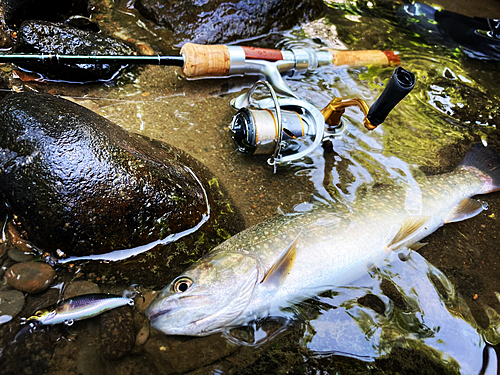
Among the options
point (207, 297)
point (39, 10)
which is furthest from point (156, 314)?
point (39, 10)

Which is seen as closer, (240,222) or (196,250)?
(196,250)

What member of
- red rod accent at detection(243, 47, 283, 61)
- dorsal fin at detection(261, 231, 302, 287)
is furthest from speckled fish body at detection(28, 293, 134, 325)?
red rod accent at detection(243, 47, 283, 61)

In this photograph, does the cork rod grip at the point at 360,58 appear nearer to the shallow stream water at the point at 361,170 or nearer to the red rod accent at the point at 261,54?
the shallow stream water at the point at 361,170

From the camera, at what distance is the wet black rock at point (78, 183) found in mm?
2576

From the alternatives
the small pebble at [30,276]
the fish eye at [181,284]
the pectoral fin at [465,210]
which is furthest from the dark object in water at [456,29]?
the small pebble at [30,276]

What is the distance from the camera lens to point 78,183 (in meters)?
2.58

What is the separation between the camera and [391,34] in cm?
578

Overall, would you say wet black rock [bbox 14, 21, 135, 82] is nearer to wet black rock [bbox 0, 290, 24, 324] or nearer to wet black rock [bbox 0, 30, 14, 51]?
wet black rock [bbox 0, 30, 14, 51]

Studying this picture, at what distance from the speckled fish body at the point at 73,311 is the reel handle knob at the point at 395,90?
98.8 inches

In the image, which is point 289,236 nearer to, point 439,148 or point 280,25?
point 439,148

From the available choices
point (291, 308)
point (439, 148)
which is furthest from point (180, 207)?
point (439, 148)

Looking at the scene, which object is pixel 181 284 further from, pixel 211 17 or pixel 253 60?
pixel 211 17

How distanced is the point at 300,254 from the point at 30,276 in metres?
1.93

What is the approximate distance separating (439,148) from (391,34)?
2.57 meters
